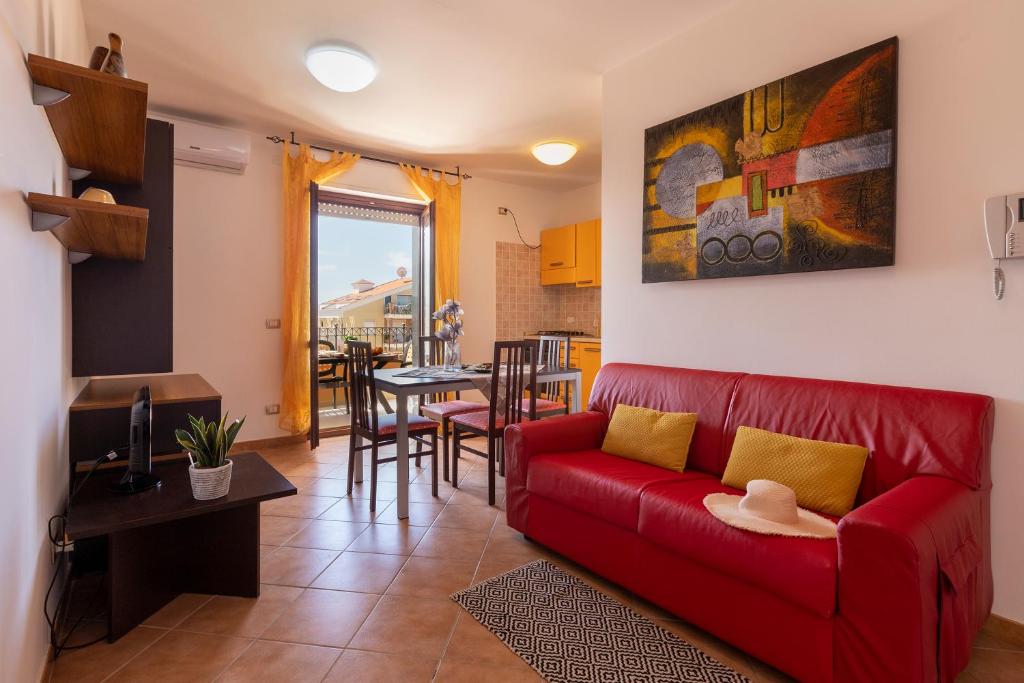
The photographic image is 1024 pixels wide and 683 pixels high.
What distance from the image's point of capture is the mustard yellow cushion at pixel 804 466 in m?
1.85

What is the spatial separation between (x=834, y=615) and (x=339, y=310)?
4.61 metres

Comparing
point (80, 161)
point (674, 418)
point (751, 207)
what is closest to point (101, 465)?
point (80, 161)

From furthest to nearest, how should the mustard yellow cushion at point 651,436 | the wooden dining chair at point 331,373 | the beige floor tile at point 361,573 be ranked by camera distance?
the wooden dining chair at point 331,373 < the mustard yellow cushion at point 651,436 < the beige floor tile at point 361,573

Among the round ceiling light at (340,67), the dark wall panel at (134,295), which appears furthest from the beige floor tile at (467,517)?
the round ceiling light at (340,67)

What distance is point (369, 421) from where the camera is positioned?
11.0ft

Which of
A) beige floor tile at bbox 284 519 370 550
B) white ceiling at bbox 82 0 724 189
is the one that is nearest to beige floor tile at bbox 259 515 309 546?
beige floor tile at bbox 284 519 370 550

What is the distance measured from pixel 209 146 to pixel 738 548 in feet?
14.7

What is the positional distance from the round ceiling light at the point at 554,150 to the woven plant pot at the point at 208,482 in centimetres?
343

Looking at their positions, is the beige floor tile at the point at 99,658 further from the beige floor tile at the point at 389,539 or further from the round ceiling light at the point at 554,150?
the round ceiling light at the point at 554,150

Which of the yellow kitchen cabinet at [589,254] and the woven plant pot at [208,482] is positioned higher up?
the yellow kitchen cabinet at [589,254]

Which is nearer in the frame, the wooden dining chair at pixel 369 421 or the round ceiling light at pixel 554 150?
the wooden dining chair at pixel 369 421

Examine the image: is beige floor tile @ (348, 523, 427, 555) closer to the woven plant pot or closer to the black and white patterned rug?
the black and white patterned rug

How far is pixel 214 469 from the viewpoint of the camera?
1902mm

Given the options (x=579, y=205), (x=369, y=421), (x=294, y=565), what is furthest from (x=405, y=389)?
(x=579, y=205)
